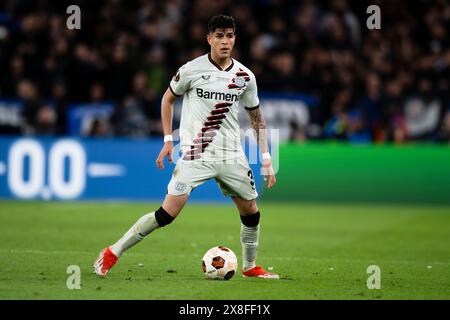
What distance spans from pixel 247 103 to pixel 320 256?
269 cm

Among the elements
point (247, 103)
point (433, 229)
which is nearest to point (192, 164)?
point (247, 103)

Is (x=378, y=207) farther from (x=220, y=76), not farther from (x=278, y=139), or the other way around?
(x=220, y=76)

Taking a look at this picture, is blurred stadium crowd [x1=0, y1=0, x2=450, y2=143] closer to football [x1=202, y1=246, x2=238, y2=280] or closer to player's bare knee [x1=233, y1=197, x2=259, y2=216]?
player's bare knee [x1=233, y1=197, x2=259, y2=216]

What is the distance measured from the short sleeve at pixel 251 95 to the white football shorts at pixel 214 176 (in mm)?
559

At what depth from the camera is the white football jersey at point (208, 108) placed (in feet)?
28.8

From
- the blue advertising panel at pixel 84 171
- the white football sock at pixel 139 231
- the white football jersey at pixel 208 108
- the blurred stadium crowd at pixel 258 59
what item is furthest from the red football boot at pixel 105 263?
the blurred stadium crowd at pixel 258 59

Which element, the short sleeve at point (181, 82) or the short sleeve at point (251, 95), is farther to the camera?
the short sleeve at point (251, 95)

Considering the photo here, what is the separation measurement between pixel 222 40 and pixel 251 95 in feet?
2.19

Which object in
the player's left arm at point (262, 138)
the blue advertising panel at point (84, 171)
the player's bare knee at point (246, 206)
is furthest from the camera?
the blue advertising panel at point (84, 171)

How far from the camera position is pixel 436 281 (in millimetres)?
8984

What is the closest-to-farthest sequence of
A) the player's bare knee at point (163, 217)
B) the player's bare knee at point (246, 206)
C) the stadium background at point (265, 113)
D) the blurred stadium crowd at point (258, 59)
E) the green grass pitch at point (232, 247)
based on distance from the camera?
the green grass pitch at point (232, 247), the player's bare knee at point (163, 217), the player's bare knee at point (246, 206), the stadium background at point (265, 113), the blurred stadium crowd at point (258, 59)

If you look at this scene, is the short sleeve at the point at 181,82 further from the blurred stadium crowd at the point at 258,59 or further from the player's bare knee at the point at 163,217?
the blurred stadium crowd at the point at 258,59

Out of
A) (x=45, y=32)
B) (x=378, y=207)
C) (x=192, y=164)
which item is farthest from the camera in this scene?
(x=45, y=32)

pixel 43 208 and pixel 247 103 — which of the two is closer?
pixel 247 103
